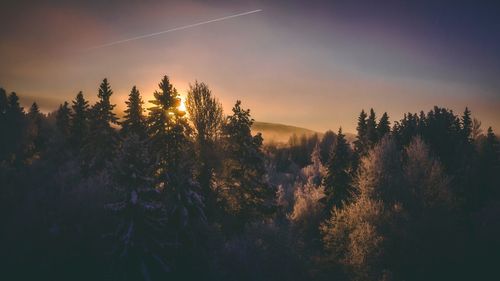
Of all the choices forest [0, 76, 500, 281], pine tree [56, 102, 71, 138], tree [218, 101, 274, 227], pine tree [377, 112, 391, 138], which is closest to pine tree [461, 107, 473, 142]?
pine tree [377, 112, 391, 138]

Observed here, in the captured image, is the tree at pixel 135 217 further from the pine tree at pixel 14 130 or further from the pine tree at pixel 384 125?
the pine tree at pixel 384 125

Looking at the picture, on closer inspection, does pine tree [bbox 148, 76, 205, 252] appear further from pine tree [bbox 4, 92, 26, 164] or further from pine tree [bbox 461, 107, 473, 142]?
pine tree [bbox 461, 107, 473, 142]

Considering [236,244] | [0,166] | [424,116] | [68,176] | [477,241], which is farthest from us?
[424,116]

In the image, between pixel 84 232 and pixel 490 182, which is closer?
pixel 84 232

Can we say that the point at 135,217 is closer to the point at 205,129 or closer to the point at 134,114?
the point at 205,129

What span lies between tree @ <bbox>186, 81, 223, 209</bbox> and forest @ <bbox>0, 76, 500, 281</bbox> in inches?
4.3

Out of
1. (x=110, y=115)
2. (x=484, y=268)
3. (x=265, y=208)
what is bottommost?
(x=484, y=268)

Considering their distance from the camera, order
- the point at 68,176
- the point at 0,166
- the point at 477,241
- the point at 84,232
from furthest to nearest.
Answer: the point at 68,176 → the point at 0,166 → the point at 477,241 → the point at 84,232

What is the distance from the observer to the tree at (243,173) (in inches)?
1284

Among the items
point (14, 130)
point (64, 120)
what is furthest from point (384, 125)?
point (14, 130)

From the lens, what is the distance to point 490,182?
2078 inches

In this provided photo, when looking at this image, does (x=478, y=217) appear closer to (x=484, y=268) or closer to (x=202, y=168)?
(x=484, y=268)

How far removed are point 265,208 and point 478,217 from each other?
28.0 metres

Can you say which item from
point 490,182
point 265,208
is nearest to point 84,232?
point 265,208
